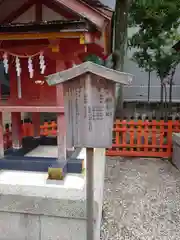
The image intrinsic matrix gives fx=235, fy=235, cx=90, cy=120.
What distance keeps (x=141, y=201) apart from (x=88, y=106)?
118 inches

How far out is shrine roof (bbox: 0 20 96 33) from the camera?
3.01 metres

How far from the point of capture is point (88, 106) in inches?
87.0

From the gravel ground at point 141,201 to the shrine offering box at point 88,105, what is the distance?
1.97m

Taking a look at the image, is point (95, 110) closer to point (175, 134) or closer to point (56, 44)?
point (56, 44)

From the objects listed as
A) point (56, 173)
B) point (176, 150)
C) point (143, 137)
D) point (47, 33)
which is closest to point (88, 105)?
point (47, 33)

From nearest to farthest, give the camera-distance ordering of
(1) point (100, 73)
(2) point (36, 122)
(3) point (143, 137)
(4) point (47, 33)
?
1. (1) point (100, 73)
2. (4) point (47, 33)
3. (2) point (36, 122)
4. (3) point (143, 137)

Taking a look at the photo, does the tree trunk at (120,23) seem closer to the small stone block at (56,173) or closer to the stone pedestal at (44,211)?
the small stone block at (56,173)

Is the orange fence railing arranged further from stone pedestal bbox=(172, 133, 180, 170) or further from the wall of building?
the wall of building

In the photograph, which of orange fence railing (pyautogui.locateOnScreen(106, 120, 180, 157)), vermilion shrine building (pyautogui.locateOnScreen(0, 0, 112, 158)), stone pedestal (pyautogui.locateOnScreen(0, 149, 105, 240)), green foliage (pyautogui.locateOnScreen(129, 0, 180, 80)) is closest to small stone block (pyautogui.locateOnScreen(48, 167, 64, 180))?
stone pedestal (pyautogui.locateOnScreen(0, 149, 105, 240))

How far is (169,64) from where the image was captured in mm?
9750

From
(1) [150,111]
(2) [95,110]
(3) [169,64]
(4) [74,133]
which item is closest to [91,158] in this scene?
(4) [74,133]

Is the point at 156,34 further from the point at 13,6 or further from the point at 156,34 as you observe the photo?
the point at 13,6

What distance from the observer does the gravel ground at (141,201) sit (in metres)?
3.57

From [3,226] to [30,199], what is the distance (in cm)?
52
